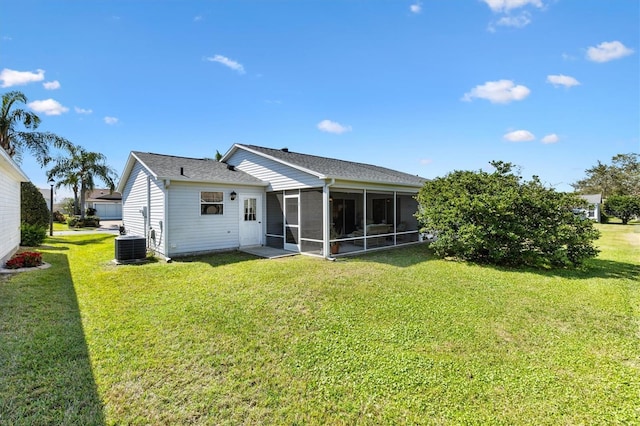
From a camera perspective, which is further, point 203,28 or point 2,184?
point 203,28

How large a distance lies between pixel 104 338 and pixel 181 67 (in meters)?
11.6

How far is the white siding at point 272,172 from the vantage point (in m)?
10.1

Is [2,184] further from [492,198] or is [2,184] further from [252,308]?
[492,198]

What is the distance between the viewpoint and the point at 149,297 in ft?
18.9

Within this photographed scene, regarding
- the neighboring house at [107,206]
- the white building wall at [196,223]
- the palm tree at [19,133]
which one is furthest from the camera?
the neighboring house at [107,206]

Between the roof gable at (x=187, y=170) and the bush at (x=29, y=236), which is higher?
the roof gable at (x=187, y=170)

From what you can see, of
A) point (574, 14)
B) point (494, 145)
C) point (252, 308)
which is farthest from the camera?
point (494, 145)

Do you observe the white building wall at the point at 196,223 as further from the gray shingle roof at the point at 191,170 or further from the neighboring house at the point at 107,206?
the neighboring house at the point at 107,206

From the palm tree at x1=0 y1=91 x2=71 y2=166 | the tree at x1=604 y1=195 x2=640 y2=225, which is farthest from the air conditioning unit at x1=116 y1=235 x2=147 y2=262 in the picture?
the tree at x1=604 y1=195 x2=640 y2=225

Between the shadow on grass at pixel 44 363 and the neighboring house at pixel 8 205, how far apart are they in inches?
151

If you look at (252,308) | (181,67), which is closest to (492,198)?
(252,308)

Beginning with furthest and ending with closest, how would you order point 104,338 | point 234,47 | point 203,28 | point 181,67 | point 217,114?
point 217,114, point 181,67, point 234,47, point 203,28, point 104,338

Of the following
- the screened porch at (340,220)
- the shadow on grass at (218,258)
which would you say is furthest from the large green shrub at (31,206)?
the screened porch at (340,220)

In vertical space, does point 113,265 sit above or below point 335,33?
below
